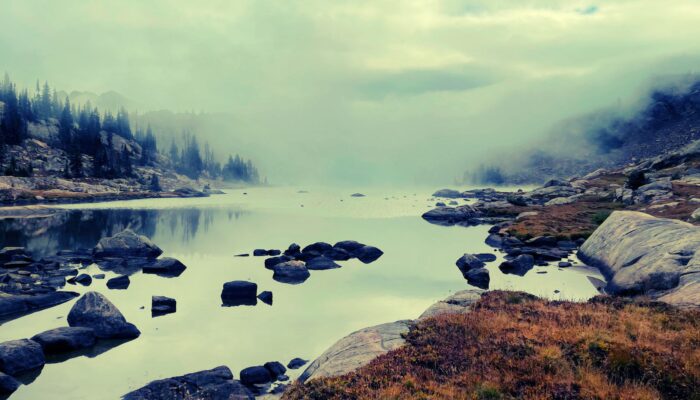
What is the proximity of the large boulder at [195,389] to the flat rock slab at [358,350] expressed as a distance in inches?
107

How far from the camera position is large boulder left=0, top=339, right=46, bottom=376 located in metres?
18.4

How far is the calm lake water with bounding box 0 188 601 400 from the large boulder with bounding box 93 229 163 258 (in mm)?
3579

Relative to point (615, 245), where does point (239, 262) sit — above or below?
below

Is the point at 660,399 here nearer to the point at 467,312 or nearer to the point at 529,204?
the point at 467,312

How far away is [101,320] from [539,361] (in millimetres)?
22301

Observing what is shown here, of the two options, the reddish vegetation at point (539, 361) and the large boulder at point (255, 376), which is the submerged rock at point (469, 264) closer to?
the reddish vegetation at point (539, 361)

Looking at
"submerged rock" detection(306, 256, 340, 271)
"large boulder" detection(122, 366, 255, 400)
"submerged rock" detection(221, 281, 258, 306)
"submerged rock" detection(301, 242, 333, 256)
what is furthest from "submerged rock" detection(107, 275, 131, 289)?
"large boulder" detection(122, 366, 255, 400)

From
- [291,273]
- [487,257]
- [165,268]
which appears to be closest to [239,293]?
[291,273]

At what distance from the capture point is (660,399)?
11.4 meters

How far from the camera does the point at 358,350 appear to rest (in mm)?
17141

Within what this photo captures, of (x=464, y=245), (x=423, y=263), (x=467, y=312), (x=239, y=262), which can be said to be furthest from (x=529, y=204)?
(x=467, y=312)

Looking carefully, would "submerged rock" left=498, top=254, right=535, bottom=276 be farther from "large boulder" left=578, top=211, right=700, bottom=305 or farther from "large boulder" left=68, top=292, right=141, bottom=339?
"large boulder" left=68, top=292, right=141, bottom=339

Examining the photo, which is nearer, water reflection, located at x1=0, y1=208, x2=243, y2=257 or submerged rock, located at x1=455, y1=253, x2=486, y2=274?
submerged rock, located at x1=455, y1=253, x2=486, y2=274

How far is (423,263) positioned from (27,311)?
3555 centimetres
